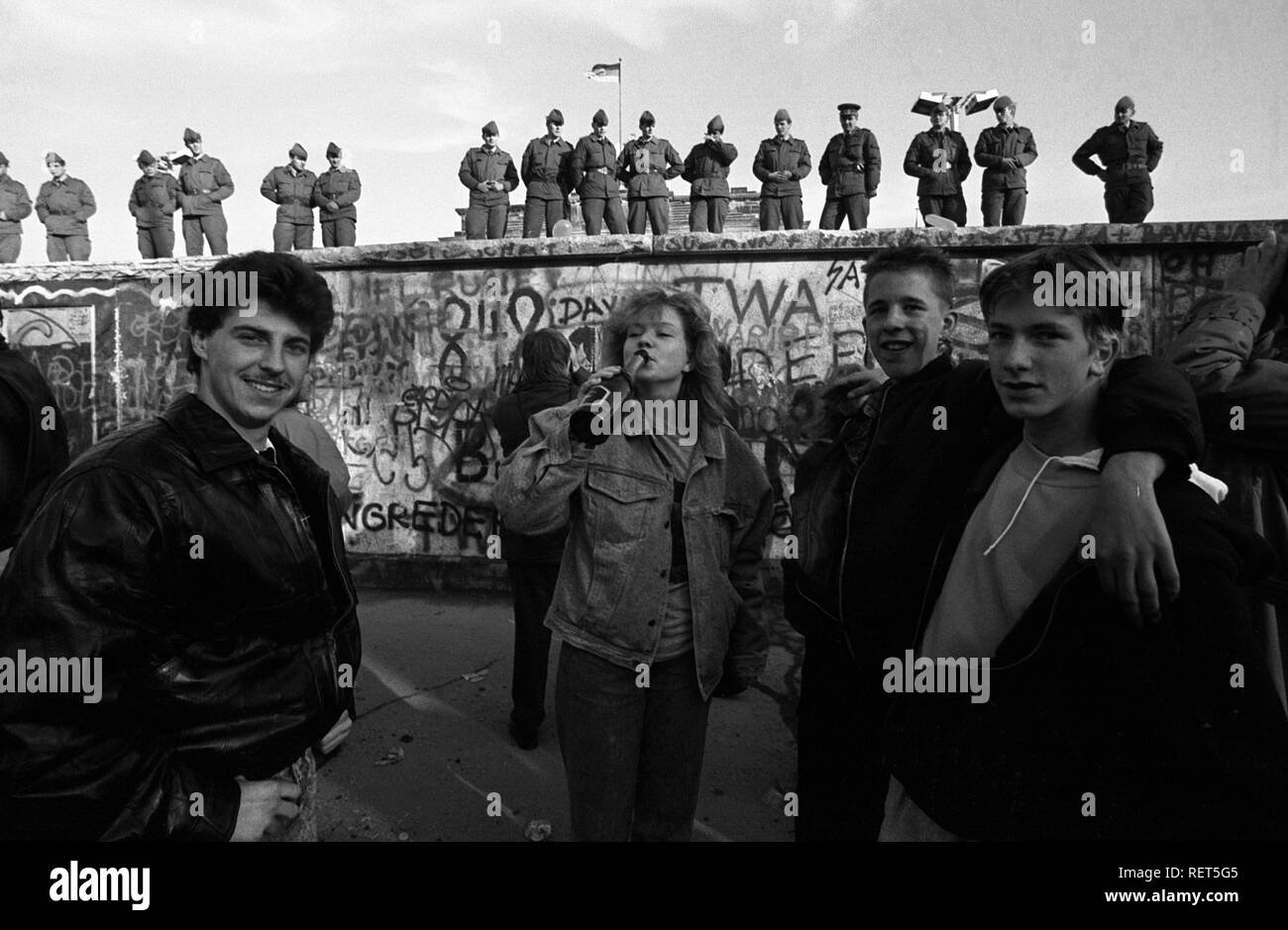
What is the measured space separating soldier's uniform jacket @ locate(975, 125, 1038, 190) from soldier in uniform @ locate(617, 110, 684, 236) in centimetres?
380

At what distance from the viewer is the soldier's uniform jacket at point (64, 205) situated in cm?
1112

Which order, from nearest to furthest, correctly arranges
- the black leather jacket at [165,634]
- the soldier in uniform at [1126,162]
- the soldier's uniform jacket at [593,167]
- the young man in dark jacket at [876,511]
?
the black leather jacket at [165,634] < the young man in dark jacket at [876,511] < the soldier in uniform at [1126,162] < the soldier's uniform jacket at [593,167]

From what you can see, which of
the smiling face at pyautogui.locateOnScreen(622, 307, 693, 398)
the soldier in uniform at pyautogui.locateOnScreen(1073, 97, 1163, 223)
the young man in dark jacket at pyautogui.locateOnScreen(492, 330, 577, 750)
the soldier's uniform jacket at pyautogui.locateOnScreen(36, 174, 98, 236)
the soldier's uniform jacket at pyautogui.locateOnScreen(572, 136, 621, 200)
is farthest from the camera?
the soldier's uniform jacket at pyautogui.locateOnScreen(36, 174, 98, 236)

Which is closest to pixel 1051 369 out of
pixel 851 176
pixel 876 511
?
pixel 876 511

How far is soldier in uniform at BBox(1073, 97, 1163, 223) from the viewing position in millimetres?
8188

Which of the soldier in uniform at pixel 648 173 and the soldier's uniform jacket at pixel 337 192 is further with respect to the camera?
the soldier's uniform jacket at pixel 337 192

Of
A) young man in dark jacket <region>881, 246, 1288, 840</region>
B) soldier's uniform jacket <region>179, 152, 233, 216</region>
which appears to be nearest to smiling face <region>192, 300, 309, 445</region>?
young man in dark jacket <region>881, 246, 1288, 840</region>

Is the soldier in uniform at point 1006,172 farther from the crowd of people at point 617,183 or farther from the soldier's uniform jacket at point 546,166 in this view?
the soldier's uniform jacket at point 546,166

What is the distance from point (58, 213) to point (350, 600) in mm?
12960

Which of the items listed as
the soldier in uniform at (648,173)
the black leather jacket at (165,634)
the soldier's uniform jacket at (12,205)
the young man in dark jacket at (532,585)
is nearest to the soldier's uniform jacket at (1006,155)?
the soldier in uniform at (648,173)

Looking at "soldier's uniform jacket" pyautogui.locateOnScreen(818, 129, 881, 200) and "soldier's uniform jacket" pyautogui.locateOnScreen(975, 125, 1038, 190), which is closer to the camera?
"soldier's uniform jacket" pyautogui.locateOnScreen(975, 125, 1038, 190)

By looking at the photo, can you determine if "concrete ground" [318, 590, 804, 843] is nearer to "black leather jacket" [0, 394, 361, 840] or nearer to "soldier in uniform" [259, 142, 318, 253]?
"black leather jacket" [0, 394, 361, 840]

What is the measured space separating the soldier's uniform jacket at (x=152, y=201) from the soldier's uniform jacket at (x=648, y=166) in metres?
6.45
